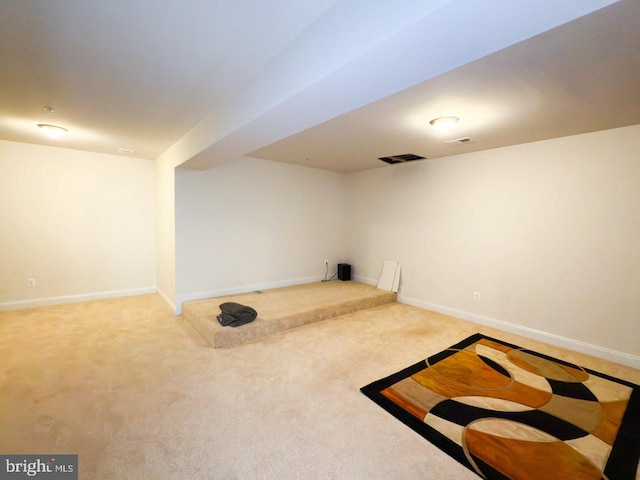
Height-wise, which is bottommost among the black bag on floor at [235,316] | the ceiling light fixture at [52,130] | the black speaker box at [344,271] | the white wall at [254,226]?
the black bag on floor at [235,316]

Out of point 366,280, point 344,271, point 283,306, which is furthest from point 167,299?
point 366,280

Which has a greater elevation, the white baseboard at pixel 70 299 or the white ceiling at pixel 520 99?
the white ceiling at pixel 520 99

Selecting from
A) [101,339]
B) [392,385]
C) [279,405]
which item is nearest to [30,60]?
[101,339]

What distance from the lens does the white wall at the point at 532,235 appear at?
9.83 feet

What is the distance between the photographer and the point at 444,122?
2689 millimetres

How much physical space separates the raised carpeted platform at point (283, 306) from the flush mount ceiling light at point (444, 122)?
8.87 feet

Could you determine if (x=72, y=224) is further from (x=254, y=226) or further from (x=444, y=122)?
(x=444, y=122)

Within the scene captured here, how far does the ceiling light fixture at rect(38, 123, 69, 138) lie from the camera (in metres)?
3.34

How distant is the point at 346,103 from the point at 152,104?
6.70 feet

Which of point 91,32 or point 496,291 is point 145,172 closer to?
point 91,32

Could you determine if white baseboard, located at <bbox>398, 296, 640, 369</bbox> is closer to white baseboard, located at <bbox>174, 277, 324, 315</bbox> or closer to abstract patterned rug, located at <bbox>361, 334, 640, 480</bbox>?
abstract patterned rug, located at <bbox>361, 334, 640, 480</bbox>

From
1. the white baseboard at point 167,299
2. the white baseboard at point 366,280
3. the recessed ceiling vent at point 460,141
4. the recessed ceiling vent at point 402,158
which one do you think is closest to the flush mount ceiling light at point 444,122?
the recessed ceiling vent at point 460,141

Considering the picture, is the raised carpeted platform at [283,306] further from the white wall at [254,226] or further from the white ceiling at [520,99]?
the white ceiling at [520,99]

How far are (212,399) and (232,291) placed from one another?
2.51 m
